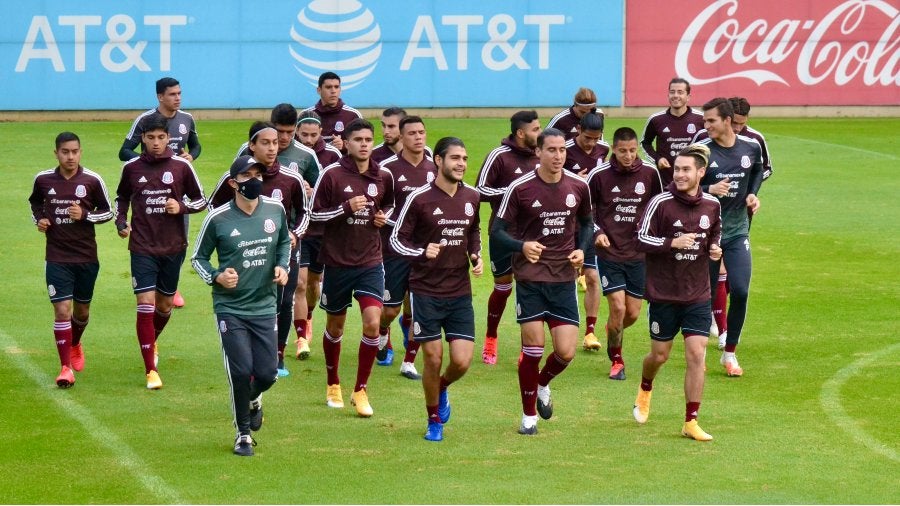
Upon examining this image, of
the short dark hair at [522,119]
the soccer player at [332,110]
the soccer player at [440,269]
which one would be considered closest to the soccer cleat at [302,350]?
the soccer player at [332,110]

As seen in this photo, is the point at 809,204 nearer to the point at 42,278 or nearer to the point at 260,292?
the point at 42,278

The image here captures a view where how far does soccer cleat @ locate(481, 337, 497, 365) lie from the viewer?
47.8 feet

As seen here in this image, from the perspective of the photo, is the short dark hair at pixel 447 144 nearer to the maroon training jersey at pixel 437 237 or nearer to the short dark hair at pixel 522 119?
the maroon training jersey at pixel 437 237

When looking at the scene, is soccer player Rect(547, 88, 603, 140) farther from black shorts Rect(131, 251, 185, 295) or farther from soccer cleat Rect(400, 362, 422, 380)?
black shorts Rect(131, 251, 185, 295)

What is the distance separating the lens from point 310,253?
583 inches

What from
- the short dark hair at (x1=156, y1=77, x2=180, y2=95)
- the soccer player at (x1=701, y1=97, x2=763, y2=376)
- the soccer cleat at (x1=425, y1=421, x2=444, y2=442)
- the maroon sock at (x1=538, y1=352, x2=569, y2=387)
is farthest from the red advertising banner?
the soccer cleat at (x1=425, y1=421, x2=444, y2=442)

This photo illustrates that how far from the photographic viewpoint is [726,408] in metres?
12.6

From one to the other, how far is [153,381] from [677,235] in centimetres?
512

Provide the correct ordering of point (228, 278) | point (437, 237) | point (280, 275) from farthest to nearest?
1. point (437, 237)
2. point (280, 275)
3. point (228, 278)

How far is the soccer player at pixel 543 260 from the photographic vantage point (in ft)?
38.2

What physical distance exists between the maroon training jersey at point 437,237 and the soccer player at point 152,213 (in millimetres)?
2704

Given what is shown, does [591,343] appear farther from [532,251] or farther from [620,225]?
[532,251]

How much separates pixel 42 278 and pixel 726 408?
9968 mm

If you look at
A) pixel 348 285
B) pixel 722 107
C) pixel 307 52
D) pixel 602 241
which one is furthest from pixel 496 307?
pixel 307 52
